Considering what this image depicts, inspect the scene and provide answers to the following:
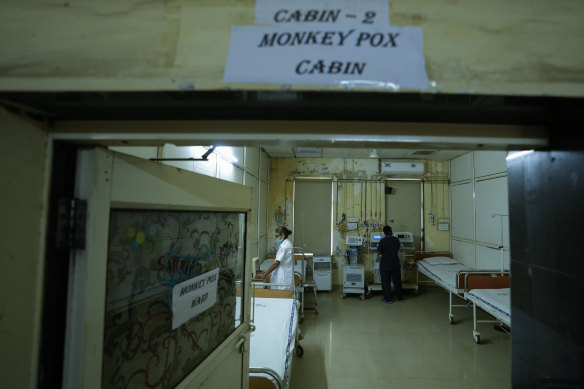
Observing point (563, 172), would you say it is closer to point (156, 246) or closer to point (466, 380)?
point (156, 246)

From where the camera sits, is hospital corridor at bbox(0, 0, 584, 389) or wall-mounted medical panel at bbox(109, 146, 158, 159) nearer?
hospital corridor at bbox(0, 0, 584, 389)

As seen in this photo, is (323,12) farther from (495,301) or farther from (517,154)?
(495,301)

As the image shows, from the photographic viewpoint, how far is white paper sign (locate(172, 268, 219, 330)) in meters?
0.99

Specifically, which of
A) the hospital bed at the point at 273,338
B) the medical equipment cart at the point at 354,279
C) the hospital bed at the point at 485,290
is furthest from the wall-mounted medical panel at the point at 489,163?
the hospital bed at the point at 273,338

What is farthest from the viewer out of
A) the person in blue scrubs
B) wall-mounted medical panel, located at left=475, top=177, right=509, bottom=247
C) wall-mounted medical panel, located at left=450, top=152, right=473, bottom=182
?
wall-mounted medical panel, located at left=450, top=152, right=473, bottom=182

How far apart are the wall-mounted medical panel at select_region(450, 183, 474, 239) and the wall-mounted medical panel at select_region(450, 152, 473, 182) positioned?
0.56ft

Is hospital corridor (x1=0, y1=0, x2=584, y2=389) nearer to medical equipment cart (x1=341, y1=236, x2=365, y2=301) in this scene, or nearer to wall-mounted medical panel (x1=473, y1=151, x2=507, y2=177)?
wall-mounted medical panel (x1=473, y1=151, x2=507, y2=177)

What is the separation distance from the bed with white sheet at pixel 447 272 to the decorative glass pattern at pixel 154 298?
152 inches

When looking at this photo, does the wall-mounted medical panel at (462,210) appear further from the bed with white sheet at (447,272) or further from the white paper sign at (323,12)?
the white paper sign at (323,12)

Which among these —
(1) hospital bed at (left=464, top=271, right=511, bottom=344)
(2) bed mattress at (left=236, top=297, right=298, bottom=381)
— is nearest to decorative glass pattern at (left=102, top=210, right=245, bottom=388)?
(2) bed mattress at (left=236, top=297, right=298, bottom=381)

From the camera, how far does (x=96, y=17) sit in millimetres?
572

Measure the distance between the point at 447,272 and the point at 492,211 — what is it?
1351mm

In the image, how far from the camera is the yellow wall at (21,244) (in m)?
0.54

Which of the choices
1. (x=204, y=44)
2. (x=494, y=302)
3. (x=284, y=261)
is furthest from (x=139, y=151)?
(x=494, y=302)
